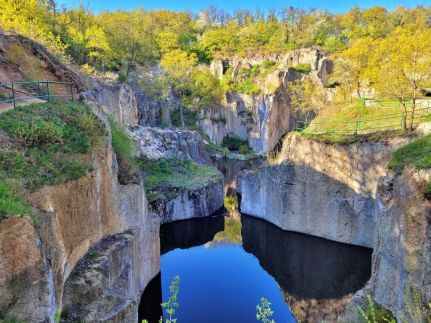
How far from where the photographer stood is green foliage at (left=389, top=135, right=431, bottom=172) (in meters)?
10.8

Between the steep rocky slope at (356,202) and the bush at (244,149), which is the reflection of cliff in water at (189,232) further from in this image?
the bush at (244,149)

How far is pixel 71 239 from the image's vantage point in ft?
33.0

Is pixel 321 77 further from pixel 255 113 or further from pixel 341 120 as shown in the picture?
pixel 341 120

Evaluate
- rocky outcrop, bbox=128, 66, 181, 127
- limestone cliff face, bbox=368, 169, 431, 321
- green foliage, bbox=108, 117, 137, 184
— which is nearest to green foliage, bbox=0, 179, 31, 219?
green foliage, bbox=108, 117, 137, 184

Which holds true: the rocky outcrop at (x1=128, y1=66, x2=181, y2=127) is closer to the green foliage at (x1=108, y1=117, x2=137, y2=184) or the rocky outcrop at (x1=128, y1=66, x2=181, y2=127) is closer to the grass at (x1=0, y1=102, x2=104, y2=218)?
the green foliage at (x1=108, y1=117, x2=137, y2=184)

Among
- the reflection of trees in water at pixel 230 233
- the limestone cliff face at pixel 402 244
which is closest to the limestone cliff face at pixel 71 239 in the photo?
the limestone cliff face at pixel 402 244

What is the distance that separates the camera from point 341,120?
24.3 meters

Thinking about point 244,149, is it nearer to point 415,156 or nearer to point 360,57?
point 360,57

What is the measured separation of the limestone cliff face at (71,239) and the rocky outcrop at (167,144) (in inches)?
533

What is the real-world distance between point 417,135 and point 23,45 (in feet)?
61.5

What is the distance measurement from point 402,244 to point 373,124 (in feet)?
41.1

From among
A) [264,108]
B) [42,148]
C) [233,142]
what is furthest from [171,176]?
[233,142]

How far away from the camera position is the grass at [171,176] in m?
26.4

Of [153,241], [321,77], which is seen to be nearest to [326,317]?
[153,241]
